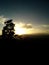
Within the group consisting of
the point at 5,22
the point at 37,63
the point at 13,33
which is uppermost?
the point at 5,22

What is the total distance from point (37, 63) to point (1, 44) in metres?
16.6

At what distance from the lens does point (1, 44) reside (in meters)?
35.0

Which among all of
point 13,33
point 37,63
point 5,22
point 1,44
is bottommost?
point 37,63

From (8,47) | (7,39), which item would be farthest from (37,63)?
(7,39)

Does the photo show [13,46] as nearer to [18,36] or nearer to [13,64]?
[18,36]

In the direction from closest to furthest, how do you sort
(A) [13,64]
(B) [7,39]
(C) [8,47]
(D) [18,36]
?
(A) [13,64], (C) [8,47], (B) [7,39], (D) [18,36]

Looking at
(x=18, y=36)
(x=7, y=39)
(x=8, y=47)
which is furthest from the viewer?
(x=18, y=36)

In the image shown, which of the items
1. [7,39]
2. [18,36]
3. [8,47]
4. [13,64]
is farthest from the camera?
[18,36]

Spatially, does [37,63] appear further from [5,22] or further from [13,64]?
[5,22]

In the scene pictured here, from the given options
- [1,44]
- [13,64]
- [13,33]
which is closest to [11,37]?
[13,33]

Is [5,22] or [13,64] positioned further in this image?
[5,22]

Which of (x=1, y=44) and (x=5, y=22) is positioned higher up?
(x=5, y=22)

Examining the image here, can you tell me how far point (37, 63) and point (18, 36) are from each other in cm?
1937

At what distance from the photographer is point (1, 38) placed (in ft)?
125
